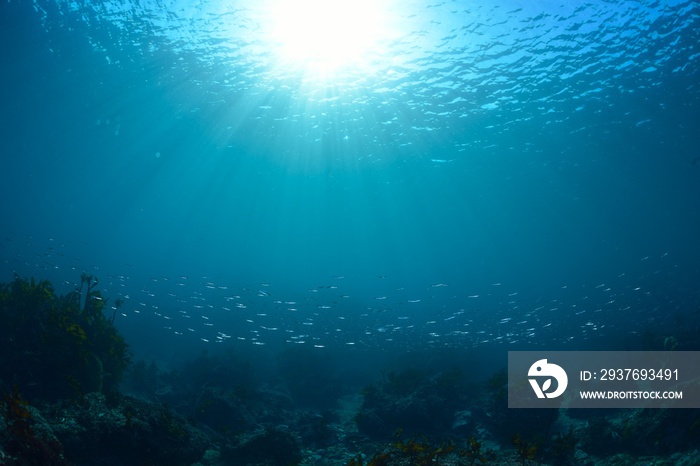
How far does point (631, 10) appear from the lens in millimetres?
14930

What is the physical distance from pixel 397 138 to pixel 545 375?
2119cm

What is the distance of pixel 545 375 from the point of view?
1148cm

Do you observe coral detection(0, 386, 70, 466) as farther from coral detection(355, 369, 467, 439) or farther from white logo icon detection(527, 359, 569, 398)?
white logo icon detection(527, 359, 569, 398)

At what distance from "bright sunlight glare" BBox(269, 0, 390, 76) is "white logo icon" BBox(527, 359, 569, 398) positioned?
15607 millimetres

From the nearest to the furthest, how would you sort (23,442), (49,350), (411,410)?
(23,442), (49,350), (411,410)

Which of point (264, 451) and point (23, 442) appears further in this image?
point (264, 451)

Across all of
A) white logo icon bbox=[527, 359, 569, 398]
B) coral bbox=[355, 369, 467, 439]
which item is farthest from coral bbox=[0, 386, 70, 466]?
white logo icon bbox=[527, 359, 569, 398]

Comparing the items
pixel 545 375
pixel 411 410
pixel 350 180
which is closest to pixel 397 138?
pixel 350 180

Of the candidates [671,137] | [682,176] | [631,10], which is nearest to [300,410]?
[631,10]

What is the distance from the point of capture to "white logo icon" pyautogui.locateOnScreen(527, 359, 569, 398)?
1103 centimetres

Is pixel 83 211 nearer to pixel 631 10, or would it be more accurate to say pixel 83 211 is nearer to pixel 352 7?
pixel 352 7

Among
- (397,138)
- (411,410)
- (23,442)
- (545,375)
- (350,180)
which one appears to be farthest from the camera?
(350,180)

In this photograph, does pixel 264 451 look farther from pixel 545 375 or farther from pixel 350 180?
pixel 350 180

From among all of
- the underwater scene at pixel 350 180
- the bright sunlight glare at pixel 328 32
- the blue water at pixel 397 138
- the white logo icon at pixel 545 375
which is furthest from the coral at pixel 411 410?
the bright sunlight glare at pixel 328 32
